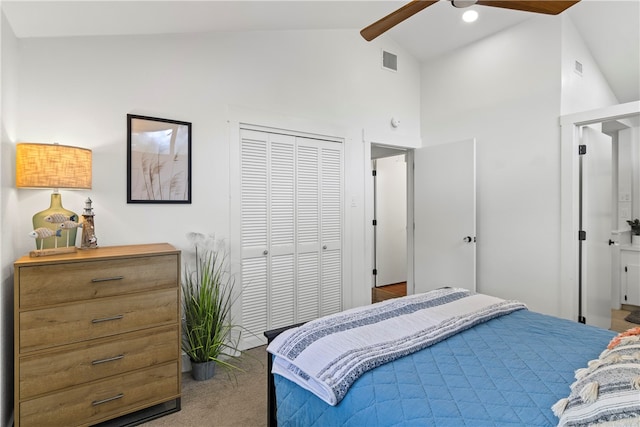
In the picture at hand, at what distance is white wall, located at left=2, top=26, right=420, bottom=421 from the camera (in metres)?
2.12

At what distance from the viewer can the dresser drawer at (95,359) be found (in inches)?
67.2

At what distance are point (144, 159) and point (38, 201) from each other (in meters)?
0.68

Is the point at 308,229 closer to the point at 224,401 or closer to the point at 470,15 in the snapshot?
the point at 224,401

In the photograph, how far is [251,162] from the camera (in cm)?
306

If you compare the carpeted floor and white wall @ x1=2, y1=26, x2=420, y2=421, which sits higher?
white wall @ x1=2, y1=26, x2=420, y2=421

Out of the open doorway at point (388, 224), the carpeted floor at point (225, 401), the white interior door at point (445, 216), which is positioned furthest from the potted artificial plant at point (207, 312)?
the open doorway at point (388, 224)

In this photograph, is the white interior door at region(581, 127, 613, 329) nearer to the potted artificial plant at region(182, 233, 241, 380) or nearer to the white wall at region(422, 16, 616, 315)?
the white wall at region(422, 16, 616, 315)

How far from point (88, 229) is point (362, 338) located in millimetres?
1789

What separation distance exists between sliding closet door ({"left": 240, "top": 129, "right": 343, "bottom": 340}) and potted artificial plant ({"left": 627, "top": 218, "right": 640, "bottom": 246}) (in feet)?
12.0

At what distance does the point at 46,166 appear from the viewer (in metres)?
1.85

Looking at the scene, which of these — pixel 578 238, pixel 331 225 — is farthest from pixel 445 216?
pixel 331 225

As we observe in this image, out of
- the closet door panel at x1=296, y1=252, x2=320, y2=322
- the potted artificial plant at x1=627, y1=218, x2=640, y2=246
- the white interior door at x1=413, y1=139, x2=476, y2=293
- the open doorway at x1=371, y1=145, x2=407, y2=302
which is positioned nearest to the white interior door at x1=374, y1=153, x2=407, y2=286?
the open doorway at x1=371, y1=145, x2=407, y2=302

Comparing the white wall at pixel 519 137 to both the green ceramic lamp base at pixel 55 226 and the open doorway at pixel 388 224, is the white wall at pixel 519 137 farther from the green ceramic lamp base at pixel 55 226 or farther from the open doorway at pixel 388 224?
the green ceramic lamp base at pixel 55 226

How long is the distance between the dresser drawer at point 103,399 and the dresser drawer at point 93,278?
49cm
